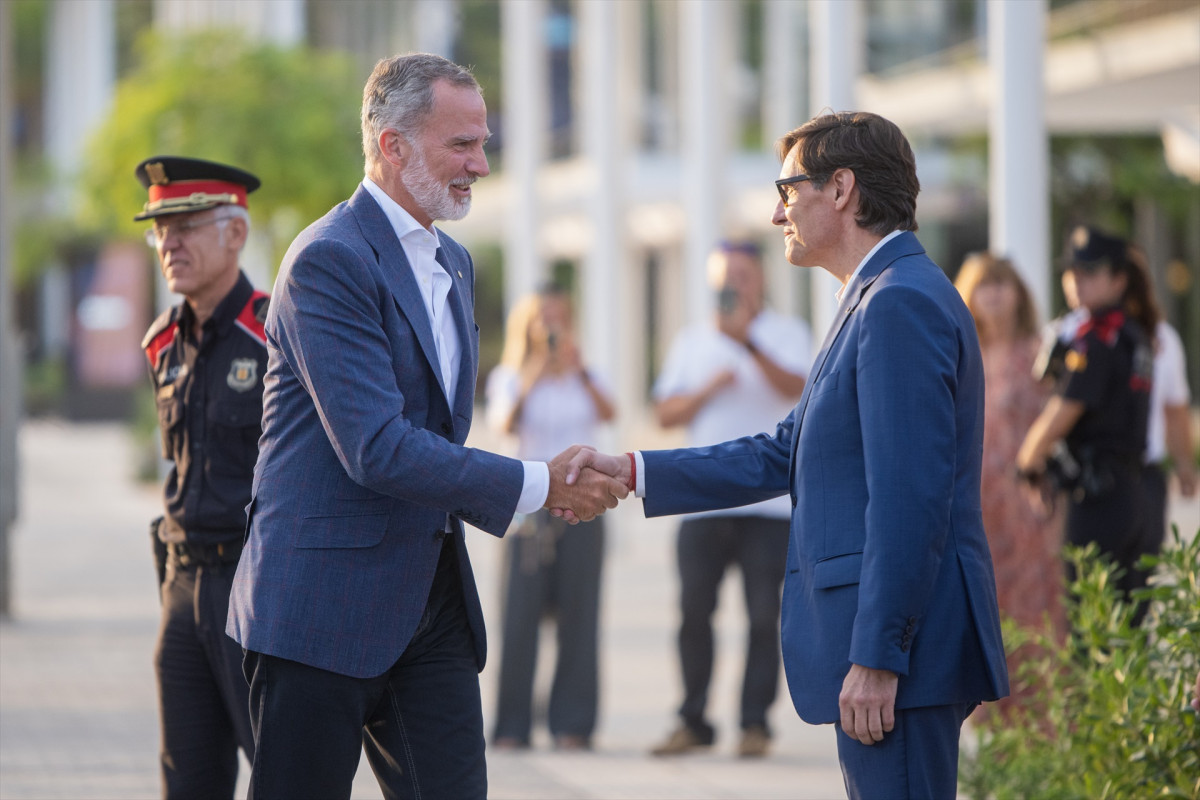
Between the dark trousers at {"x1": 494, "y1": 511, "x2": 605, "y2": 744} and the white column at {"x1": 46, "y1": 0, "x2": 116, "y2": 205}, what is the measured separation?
2962 centimetres

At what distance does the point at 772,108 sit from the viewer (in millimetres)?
27531

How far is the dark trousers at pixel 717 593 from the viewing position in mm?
6785

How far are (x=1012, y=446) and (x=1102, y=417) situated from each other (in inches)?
19.3

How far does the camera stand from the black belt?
4.18m

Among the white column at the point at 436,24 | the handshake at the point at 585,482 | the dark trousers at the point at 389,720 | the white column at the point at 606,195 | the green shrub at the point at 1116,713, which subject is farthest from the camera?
the white column at the point at 436,24

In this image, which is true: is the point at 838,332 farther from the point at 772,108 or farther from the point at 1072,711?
the point at 772,108

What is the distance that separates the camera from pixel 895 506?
301cm

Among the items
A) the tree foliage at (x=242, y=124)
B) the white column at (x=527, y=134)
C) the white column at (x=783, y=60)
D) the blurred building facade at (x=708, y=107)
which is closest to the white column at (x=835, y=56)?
the blurred building facade at (x=708, y=107)

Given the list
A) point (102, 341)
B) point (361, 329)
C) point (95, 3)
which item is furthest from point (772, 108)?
point (361, 329)

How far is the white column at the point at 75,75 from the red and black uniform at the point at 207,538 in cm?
3190

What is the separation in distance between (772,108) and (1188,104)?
48.3 ft

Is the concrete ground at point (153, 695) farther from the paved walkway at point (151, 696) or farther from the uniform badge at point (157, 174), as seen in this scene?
the uniform badge at point (157, 174)

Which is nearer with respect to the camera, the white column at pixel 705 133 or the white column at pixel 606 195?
the white column at pixel 705 133

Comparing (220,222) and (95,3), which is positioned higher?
(95,3)
